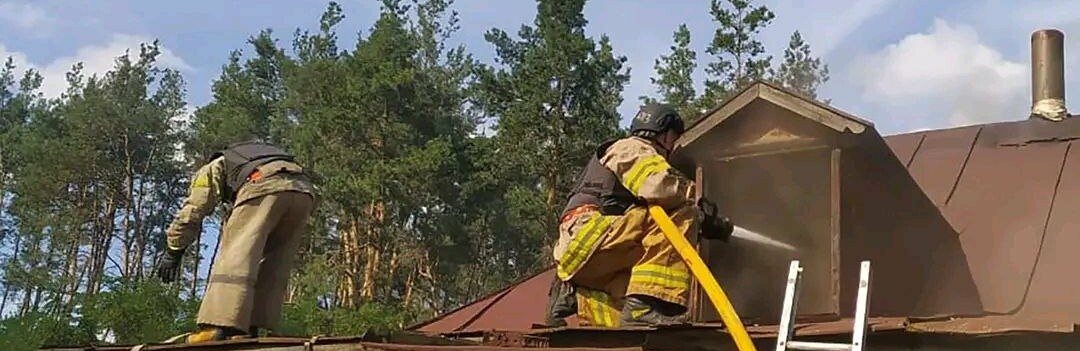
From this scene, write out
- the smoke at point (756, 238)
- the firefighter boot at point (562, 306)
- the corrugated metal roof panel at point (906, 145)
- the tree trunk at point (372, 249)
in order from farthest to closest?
the tree trunk at point (372, 249) < the corrugated metal roof panel at point (906, 145) < the smoke at point (756, 238) < the firefighter boot at point (562, 306)

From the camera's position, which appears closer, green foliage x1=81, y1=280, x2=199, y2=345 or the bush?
green foliage x1=81, y1=280, x2=199, y2=345

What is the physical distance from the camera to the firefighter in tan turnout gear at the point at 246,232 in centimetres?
612

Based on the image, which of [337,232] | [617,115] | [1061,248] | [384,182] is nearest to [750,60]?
[617,115]

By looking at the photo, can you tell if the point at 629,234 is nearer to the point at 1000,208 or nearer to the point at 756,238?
the point at 756,238

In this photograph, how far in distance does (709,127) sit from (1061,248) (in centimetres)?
245

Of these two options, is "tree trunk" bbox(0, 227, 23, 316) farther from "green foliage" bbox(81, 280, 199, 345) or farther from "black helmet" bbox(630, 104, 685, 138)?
"black helmet" bbox(630, 104, 685, 138)

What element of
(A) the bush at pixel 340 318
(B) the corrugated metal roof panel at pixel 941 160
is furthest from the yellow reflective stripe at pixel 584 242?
(A) the bush at pixel 340 318

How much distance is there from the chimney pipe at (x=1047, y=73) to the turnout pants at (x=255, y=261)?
7147mm

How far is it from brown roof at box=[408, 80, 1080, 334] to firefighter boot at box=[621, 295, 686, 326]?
176 cm

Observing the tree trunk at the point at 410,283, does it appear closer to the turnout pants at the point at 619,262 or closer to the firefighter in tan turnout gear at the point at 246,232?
the firefighter in tan turnout gear at the point at 246,232

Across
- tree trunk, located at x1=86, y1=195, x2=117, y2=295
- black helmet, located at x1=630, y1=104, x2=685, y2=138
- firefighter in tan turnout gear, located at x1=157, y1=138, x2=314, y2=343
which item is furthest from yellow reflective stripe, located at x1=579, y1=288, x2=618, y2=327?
tree trunk, located at x1=86, y1=195, x2=117, y2=295

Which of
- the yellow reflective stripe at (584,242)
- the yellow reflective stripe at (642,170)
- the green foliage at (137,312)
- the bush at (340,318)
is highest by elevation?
the bush at (340,318)

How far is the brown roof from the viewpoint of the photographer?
7.89 m

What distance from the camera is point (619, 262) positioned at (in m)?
6.27
